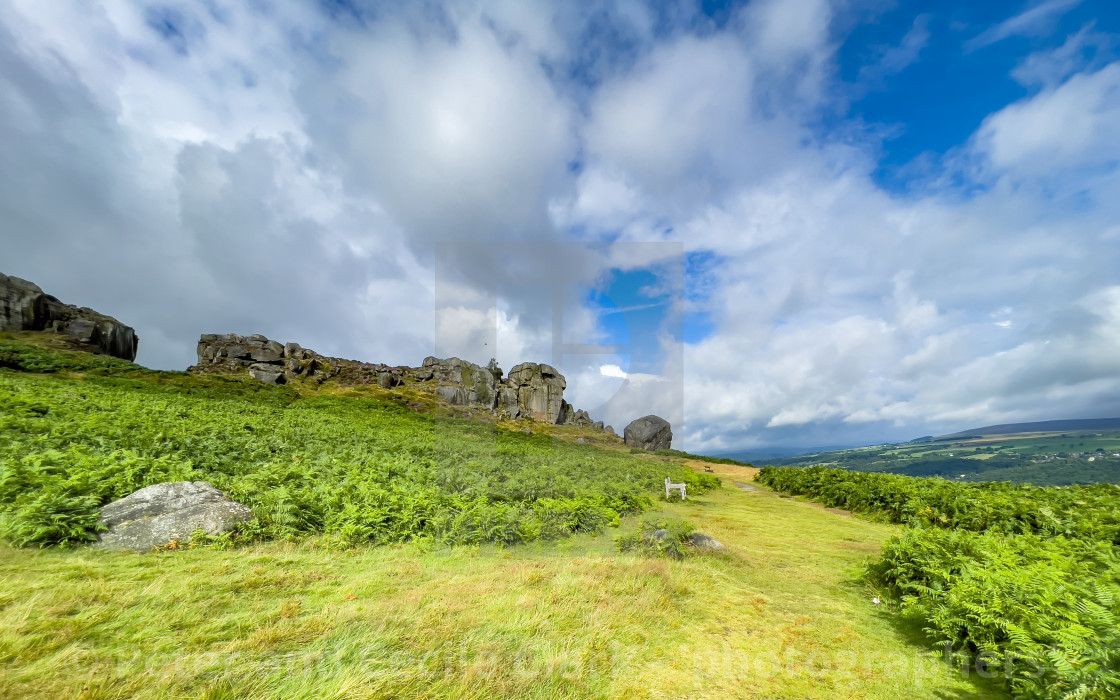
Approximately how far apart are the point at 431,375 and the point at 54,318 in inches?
2272

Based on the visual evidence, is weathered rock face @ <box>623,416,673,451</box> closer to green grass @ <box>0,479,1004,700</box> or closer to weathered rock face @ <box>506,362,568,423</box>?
weathered rock face @ <box>506,362,568,423</box>

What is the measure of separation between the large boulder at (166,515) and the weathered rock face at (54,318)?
74.6 metres

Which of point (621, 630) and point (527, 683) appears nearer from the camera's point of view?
point (527, 683)

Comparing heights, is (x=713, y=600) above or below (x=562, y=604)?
below

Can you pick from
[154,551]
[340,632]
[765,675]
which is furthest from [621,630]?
[154,551]

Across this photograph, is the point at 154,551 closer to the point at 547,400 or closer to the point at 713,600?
the point at 713,600

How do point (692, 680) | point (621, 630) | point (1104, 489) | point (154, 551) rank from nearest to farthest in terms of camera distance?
point (692, 680) < point (621, 630) < point (154, 551) < point (1104, 489)

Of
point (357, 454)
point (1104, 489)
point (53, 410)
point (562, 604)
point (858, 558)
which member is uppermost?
point (53, 410)

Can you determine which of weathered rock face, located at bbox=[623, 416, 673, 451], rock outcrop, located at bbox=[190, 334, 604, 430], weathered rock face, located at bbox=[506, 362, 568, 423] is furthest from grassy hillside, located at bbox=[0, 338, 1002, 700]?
weathered rock face, located at bbox=[506, 362, 568, 423]

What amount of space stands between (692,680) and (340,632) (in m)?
4.32

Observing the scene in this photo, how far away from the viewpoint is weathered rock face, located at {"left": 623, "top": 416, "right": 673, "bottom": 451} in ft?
238

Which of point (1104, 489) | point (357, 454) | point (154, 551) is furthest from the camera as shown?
point (357, 454)

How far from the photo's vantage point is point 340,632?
16.0 feet

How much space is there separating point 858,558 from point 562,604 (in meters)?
8.54
